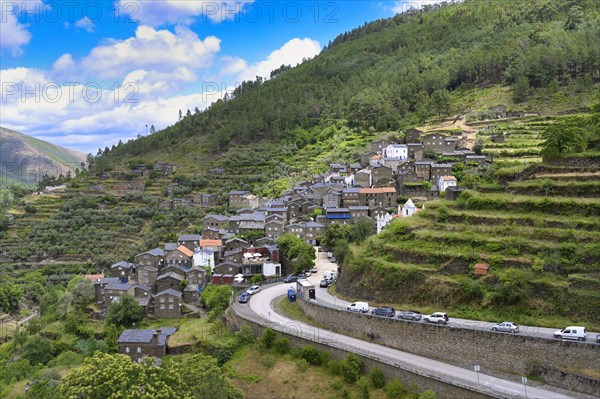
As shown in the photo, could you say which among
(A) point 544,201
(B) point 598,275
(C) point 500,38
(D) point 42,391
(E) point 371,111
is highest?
(C) point 500,38

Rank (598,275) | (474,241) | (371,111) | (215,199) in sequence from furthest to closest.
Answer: (371,111) → (215,199) → (474,241) → (598,275)

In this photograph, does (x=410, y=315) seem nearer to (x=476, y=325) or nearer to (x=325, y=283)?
(x=476, y=325)

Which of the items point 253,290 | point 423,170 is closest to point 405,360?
point 253,290

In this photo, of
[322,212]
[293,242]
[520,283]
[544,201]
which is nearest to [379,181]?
[322,212]

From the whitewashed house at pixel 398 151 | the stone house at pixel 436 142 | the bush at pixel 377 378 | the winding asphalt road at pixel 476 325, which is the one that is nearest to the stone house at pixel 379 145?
the whitewashed house at pixel 398 151

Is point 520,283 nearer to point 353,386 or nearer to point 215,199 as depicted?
point 353,386

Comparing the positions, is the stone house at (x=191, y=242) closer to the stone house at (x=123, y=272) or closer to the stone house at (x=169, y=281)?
the stone house at (x=123, y=272)

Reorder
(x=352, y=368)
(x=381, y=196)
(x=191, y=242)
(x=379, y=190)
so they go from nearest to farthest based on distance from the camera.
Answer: (x=352, y=368) < (x=191, y=242) < (x=381, y=196) < (x=379, y=190)
